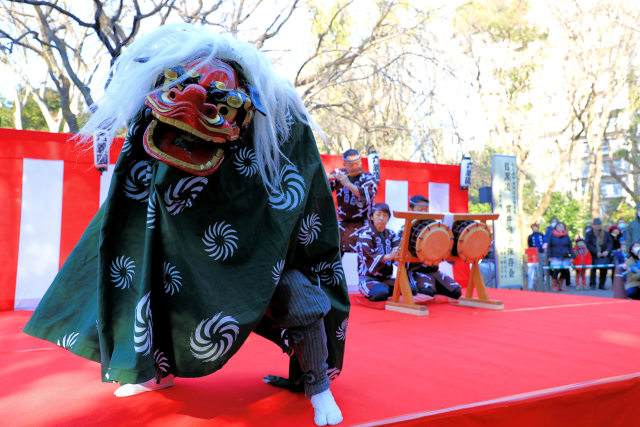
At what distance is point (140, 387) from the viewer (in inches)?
63.3

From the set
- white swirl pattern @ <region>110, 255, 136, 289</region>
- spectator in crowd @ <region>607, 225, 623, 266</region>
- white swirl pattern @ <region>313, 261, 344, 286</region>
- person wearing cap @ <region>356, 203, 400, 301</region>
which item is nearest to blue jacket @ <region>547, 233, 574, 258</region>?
spectator in crowd @ <region>607, 225, 623, 266</region>

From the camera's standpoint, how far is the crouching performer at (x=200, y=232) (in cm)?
122

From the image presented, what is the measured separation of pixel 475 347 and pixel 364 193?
191 centimetres

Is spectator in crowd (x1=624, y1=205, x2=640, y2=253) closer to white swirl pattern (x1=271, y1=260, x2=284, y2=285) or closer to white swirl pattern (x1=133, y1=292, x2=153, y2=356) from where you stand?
white swirl pattern (x1=271, y1=260, x2=284, y2=285)

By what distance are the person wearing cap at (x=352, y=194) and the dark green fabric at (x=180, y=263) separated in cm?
261

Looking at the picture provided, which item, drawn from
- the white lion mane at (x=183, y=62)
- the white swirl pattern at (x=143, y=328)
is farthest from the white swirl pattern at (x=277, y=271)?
the white swirl pattern at (x=143, y=328)

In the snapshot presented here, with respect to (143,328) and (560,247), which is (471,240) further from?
(560,247)

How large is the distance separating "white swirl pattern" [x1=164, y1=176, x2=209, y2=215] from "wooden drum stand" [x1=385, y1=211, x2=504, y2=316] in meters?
2.38

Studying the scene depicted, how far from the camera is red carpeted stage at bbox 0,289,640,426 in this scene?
1402 millimetres

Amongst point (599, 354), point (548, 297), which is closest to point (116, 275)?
point (599, 354)

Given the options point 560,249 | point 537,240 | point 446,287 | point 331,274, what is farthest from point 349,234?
point 537,240

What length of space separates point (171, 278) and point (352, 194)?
3.02 metres

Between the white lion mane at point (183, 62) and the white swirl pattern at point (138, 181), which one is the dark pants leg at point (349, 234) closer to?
the white lion mane at point (183, 62)

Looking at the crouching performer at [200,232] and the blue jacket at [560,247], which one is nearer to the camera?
the crouching performer at [200,232]
